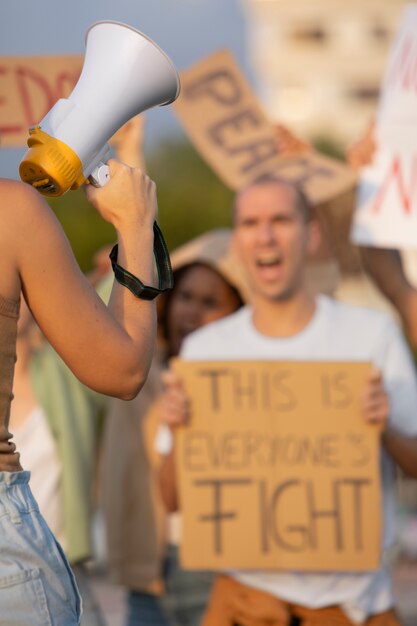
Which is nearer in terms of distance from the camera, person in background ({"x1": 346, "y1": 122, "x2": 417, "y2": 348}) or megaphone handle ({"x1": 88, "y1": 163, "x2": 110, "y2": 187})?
megaphone handle ({"x1": 88, "y1": 163, "x2": 110, "y2": 187})

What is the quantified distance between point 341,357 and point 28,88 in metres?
1.43

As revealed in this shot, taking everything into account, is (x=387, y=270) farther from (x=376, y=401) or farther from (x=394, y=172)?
(x=376, y=401)

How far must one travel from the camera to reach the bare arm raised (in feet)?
8.46

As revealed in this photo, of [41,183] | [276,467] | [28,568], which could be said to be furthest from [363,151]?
[28,568]

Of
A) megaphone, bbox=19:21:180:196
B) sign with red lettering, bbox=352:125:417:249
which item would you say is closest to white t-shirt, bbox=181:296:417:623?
sign with red lettering, bbox=352:125:417:249

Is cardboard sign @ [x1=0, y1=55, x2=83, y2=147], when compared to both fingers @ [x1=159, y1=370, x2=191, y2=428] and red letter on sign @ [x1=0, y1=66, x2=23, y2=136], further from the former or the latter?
fingers @ [x1=159, y1=370, x2=191, y2=428]

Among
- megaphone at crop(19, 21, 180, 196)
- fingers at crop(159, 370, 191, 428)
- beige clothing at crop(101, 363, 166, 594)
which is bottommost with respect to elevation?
beige clothing at crop(101, 363, 166, 594)

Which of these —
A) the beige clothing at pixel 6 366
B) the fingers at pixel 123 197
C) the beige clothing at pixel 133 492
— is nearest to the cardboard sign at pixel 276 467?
the beige clothing at pixel 133 492

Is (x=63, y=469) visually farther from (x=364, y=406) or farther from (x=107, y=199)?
(x=107, y=199)

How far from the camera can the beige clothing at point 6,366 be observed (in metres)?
2.59

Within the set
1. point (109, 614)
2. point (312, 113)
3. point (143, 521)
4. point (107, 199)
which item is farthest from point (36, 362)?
point (312, 113)

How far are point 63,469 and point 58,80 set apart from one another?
134cm

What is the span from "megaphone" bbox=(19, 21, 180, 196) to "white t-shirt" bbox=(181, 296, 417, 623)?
1.90 meters

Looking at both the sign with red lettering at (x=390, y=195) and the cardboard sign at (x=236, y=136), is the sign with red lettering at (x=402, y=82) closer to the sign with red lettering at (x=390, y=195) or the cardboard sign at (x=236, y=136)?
the sign with red lettering at (x=390, y=195)
